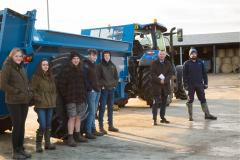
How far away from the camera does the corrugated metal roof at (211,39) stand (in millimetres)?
37963

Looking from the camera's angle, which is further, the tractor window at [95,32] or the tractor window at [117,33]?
the tractor window at [95,32]

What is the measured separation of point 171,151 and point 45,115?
6.76 feet

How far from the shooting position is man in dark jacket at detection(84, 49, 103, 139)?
7.48 metres

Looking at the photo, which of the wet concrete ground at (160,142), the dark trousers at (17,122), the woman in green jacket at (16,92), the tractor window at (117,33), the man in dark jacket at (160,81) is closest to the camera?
the woman in green jacket at (16,92)

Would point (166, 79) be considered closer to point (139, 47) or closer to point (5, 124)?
point (5, 124)

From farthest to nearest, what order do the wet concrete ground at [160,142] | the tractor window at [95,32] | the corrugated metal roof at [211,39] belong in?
1. the corrugated metal roof at [211,39]
2. the tractor window at [95,32]
3. the wet concrete ground at [160,142]

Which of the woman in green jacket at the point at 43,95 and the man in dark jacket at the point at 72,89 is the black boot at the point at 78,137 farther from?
the woman in green jacket at the point at 43,95

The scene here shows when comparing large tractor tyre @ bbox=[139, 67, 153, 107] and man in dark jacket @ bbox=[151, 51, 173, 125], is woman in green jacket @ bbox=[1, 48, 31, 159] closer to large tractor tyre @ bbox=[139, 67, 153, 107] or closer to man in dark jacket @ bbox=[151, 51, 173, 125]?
man in dark jacket @ bbox=[151, 51, 173, 125]

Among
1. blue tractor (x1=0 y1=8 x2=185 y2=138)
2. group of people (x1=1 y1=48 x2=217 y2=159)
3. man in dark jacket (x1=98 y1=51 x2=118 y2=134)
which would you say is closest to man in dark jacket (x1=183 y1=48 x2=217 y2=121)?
group of people (x1=1 y1=48 x2=217 y2=159)

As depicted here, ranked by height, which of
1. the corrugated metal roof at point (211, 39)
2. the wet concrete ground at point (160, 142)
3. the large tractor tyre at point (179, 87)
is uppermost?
the corrugated metal roof at point (211, 39)

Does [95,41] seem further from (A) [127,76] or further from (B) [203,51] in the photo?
(B) [203,51]

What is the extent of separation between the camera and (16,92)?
20.0 ft

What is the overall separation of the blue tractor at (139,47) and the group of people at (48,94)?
4.66 metres

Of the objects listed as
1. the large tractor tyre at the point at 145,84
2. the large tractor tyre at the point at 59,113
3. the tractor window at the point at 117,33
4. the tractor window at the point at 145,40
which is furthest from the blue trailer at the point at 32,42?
the tractor window at the point at 145,40
